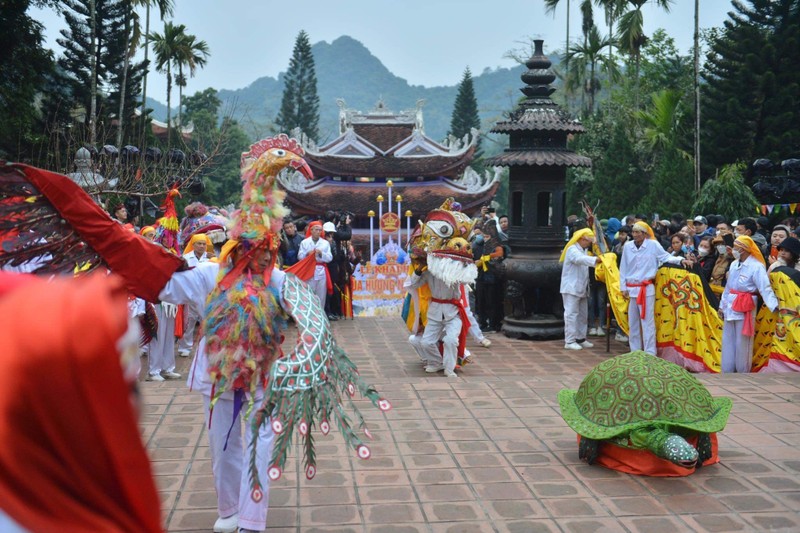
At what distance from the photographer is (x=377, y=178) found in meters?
32.3

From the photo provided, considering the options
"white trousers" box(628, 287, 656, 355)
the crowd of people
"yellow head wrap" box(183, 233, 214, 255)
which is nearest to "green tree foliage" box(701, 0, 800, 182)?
the crowd of people

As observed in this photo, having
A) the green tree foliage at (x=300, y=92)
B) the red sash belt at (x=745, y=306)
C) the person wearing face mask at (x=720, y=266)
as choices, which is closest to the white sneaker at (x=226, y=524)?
the red sash belt at (x=745, y=306)

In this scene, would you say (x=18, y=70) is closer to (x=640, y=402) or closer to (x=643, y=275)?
(x=643, y=275)

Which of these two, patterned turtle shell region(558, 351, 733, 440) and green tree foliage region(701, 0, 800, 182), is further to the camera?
green tree foliage region(701, 0, 800, 182)

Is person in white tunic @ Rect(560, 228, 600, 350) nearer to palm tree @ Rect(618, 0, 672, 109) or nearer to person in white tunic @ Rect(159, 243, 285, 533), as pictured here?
person in white tunic @ Rect(159, 243, 285, 533)

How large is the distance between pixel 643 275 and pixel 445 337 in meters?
2.56

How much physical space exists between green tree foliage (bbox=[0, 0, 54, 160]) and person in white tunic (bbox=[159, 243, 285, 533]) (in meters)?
13.1

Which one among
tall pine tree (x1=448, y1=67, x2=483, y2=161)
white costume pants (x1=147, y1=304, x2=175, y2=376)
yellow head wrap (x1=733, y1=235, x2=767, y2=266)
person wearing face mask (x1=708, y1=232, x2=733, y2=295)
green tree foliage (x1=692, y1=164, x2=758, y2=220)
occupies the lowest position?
white costume pants (x1=147, y1=304, x2=175, y2=376)

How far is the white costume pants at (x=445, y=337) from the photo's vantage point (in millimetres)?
8781

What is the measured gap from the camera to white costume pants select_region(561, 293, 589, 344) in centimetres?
1088

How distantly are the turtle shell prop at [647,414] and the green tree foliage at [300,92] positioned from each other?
5256 cm

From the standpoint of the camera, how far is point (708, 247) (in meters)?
10.1

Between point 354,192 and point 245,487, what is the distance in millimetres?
27669

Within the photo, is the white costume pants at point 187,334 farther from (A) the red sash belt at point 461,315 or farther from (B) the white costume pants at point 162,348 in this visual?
(A) the red sash belt at point 461,315
